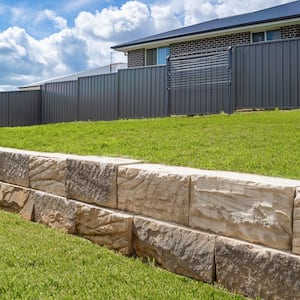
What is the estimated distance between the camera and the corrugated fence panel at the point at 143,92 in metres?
12.0

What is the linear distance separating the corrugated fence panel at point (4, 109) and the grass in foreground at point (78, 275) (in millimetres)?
13052

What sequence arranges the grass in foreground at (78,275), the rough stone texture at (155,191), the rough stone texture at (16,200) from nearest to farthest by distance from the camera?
the grass in foreground at (78,275), the rough stone texture at (155,191), the rough stone texture at (16,200)

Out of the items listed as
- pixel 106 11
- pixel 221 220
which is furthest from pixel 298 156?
pixel 106 11

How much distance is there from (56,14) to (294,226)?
28.6ft

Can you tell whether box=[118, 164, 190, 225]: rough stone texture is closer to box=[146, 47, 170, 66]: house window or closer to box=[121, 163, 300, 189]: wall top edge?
box=[121, 163, 300, 189]: wall top edge

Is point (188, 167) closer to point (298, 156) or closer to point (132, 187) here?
point (132, 187)

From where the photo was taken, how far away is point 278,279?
217 cm

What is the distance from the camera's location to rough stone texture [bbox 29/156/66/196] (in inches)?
144

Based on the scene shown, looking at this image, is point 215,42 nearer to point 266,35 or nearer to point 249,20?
point 249,20

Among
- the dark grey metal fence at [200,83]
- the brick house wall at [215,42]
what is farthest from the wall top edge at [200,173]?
the brick house wall at [215,42]

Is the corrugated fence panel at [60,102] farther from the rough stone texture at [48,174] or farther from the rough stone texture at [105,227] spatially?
the rough stone texture at [105,227]

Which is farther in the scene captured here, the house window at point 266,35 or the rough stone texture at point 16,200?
the house window at point 266,35

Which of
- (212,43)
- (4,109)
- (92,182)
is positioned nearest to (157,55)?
(212,43)

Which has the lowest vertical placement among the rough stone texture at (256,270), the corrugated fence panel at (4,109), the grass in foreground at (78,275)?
the grass in foreground at (78,275)
